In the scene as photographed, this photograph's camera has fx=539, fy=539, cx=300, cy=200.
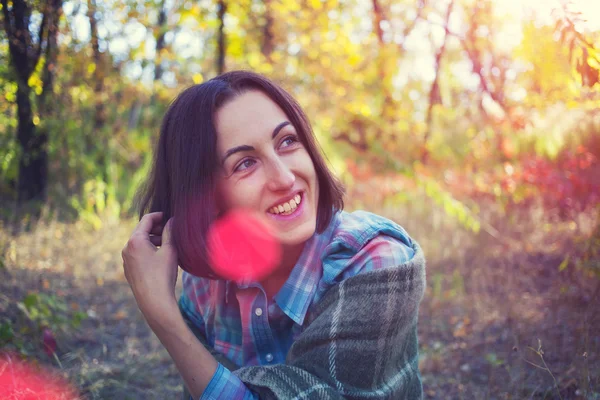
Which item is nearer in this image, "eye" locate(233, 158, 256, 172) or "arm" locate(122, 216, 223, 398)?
"arm" locate(122, 216, 223, 398)

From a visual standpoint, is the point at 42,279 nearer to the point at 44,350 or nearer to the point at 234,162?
the point at 44,350

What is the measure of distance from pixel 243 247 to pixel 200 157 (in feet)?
1.15

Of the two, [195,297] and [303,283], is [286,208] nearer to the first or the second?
[303,283]

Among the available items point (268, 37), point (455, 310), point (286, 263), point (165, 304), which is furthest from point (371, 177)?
point (165, 304)

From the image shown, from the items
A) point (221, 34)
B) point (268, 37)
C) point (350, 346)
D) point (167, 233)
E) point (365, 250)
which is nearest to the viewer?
point (350, 346)

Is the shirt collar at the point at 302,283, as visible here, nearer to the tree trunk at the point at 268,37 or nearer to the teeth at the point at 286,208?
the teeth at the point at 286,208

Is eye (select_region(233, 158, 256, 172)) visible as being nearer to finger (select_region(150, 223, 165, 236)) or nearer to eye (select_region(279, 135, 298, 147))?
eye (select_region(279, 135, 298, 147))

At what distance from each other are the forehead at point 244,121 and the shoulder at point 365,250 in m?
0.39

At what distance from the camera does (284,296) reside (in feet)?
5.41

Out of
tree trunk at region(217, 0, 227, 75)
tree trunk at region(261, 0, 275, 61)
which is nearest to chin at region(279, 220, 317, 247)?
tree trunk at region(217, 0, 227, 75)

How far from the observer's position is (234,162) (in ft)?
5.40

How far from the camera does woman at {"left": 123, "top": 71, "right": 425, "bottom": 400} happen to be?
142 centimetres

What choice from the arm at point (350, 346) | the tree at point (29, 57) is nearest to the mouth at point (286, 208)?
the arm at point (350, 346)

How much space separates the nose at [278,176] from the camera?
158cm
